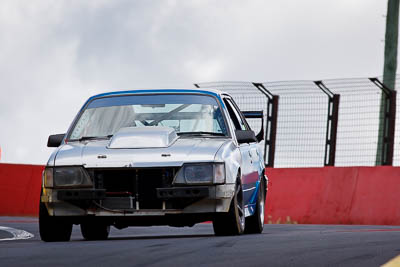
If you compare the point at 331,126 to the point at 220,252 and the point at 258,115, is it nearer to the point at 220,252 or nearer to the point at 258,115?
the point at 258,115

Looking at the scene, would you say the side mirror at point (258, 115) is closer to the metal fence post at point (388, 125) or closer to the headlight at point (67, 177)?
the headlight at point (67, 177)

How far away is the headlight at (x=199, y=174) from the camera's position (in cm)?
1038

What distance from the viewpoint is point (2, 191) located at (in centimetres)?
2105

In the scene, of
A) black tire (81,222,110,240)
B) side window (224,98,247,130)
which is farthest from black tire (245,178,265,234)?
black tire (81,222,110,240)

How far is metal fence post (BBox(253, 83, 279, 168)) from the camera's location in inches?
776

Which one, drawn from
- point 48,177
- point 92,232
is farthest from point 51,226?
point 92,232

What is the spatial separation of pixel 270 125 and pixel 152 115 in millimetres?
8438

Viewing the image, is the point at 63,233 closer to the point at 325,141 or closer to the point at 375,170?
the point at 375,170

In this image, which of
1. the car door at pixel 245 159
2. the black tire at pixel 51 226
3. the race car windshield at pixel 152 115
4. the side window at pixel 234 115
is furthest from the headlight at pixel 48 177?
the side window at pixel 234 115

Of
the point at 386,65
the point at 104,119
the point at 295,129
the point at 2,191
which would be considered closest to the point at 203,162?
the point at 104,119

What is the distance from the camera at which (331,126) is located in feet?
64.1

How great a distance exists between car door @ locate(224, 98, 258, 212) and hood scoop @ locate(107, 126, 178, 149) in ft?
3.35

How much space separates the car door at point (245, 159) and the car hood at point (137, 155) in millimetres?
900

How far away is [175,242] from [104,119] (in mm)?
2032
